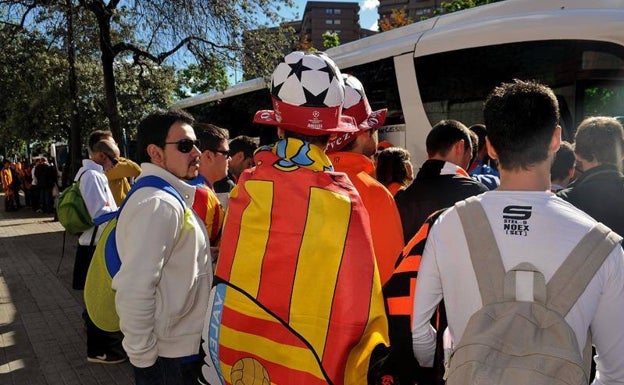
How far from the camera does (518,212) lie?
140 cm

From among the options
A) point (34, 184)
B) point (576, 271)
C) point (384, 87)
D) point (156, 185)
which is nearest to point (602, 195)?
point (576, 271)

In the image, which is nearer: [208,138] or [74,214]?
[208,138]

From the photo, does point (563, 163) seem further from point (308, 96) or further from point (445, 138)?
point (308, 96)

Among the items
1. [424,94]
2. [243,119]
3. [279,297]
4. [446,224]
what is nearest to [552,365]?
[446,224]

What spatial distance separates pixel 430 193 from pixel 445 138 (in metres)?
0.38

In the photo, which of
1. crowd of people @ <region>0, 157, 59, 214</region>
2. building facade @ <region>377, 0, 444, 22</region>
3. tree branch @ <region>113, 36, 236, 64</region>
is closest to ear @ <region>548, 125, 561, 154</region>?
tree branch @ <region>113, 36, 236, 64</region>

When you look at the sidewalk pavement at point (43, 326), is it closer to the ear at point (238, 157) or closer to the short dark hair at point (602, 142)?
the ear at point (238, 157)

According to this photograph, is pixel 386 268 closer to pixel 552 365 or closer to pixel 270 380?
pixel 270 380

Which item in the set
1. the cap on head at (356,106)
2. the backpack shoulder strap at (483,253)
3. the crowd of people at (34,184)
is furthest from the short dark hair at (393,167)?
the crowd of people at (34,184)

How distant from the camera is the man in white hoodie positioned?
6.64 ft

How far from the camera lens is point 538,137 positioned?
58.0 inches

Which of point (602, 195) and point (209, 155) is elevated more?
point (209, 155)

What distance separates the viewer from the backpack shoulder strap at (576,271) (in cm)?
132

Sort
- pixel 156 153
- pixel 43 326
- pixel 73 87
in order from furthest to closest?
1. pixel 73 87
2. pixel 43 326
3. pixel 156 153
